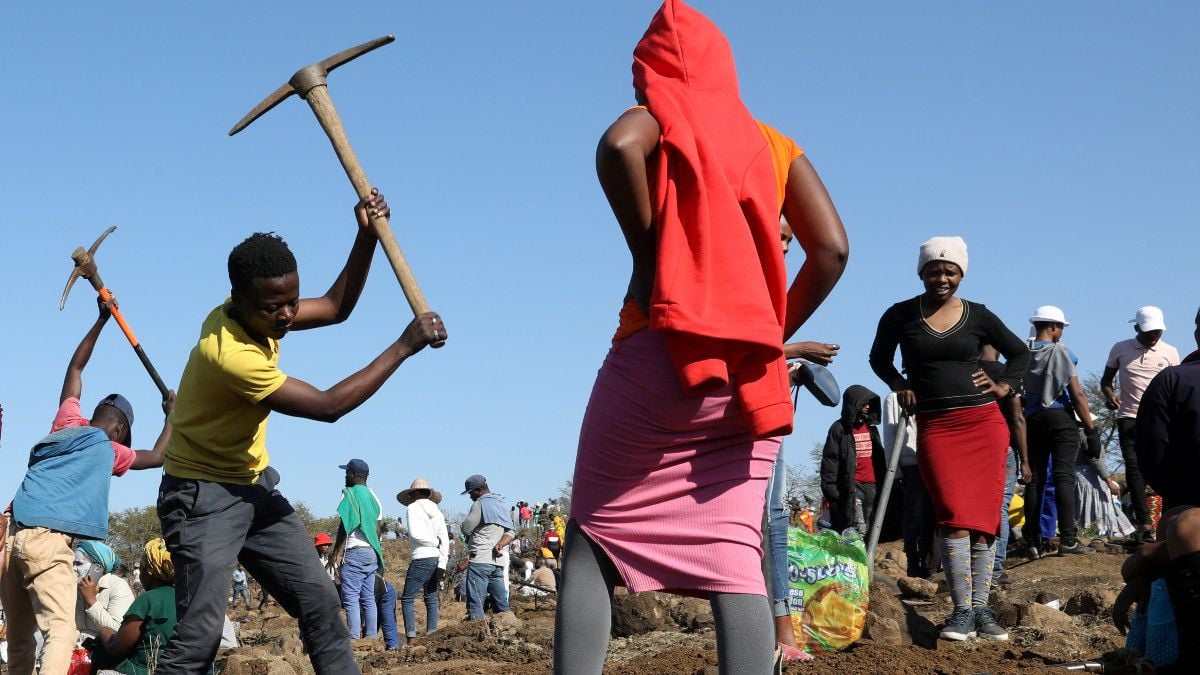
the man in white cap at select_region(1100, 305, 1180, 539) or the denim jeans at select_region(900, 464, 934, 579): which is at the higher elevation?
the man in white cap at select_region(1100, 305, 1180, 539)

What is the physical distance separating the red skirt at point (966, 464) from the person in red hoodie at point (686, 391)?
3.53 metres

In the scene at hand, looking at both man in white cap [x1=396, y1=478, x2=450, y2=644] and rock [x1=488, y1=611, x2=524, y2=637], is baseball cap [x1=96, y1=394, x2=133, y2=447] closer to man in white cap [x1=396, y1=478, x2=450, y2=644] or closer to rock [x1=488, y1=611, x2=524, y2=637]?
rock [x1=488, y1=611, x2=524, y2=637]

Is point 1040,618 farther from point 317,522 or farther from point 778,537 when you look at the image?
point 317,522

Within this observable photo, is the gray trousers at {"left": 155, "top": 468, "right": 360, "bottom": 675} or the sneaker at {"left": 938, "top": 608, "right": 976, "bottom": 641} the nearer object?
the gray trousers at {"left": 155, "top": 468, "right": 360, "bottom": 675}

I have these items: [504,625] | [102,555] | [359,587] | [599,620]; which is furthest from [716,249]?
[359,587]

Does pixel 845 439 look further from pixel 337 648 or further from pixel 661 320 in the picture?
pixel 661 320

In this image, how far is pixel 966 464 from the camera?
21.9 ft

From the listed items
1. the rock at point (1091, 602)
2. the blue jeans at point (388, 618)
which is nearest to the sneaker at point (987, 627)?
the rock at point (1091, 602)

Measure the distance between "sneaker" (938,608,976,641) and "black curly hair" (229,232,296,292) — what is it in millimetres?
3796

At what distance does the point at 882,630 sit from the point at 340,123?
11.8 ft

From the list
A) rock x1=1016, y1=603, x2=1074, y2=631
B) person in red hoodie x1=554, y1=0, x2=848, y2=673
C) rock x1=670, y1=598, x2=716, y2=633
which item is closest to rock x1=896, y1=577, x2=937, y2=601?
rock x1=670, y1=598, x2=716, y2=633

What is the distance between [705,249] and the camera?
3207mm

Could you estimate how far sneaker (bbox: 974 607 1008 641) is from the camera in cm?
666

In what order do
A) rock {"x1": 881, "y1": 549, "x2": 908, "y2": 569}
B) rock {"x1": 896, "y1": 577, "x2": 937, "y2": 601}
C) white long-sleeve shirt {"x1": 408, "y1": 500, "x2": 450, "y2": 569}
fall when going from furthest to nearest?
1. white long-sleeve shirt {"x1": 408, "y1": 500, "x2": 450, "y2": 569}
2. rock {"x1": 881, "y1": 549, "x2": 908, "y2": 569}
3. rock {"x1": 896, "y1": 577, "x2": 937, "y2": 601}
